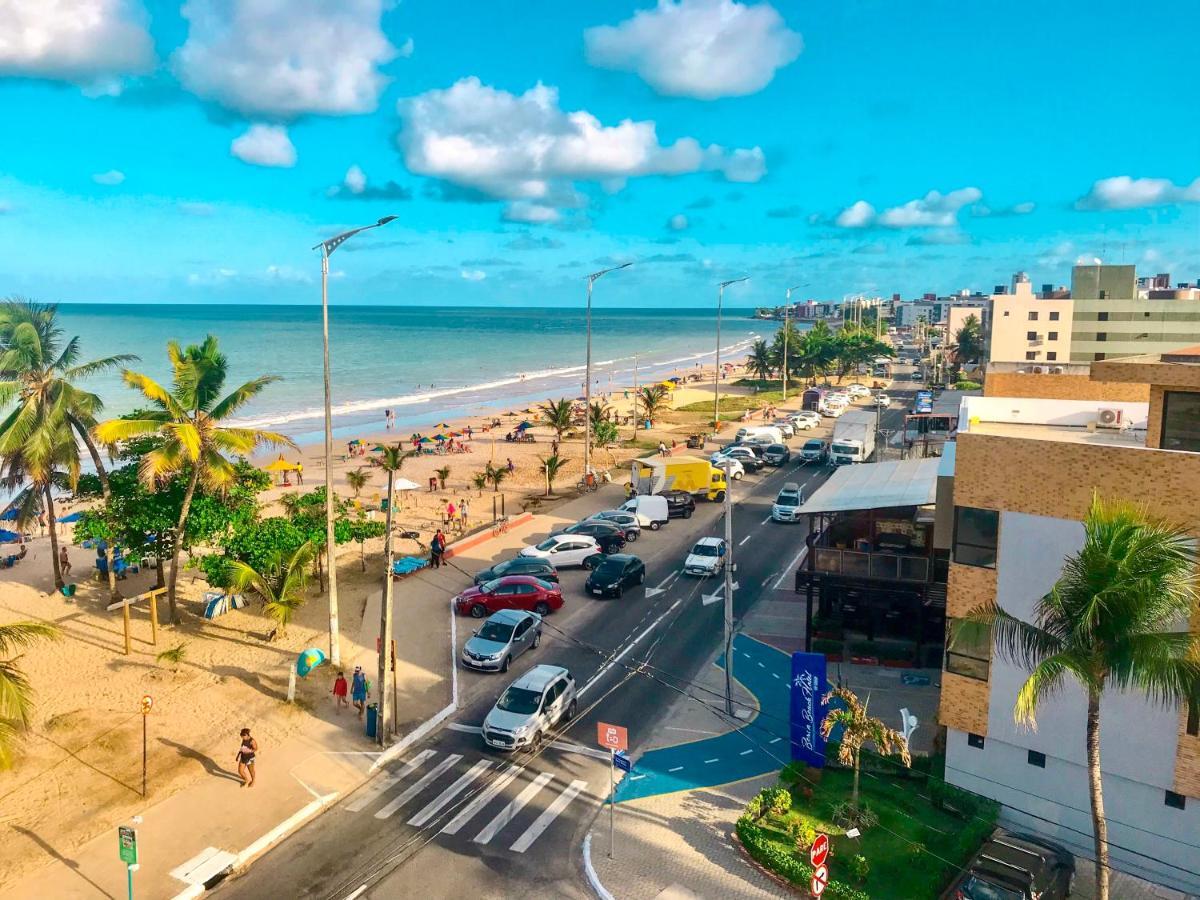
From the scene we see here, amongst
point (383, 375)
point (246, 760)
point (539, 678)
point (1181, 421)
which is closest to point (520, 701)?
point (539, 678)

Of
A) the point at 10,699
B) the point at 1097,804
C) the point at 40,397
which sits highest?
the point at 40,397

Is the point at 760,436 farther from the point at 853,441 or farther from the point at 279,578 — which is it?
the point at 279,578

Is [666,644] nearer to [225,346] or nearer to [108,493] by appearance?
[108,493]

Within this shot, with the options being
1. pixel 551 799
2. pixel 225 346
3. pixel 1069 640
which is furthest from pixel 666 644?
pixel 225 346

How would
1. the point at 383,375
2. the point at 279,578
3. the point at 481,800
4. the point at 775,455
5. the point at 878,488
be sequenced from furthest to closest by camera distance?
the point at 383,375, the point at 775,455, the point at 279,578, the point at 878,488, the point at 481,800

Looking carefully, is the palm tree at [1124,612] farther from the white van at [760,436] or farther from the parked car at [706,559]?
the white van at [760,436]

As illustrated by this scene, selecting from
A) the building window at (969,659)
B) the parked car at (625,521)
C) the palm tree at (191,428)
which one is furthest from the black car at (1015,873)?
the parked car at (625,521)

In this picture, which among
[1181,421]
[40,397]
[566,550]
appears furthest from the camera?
[566,550]

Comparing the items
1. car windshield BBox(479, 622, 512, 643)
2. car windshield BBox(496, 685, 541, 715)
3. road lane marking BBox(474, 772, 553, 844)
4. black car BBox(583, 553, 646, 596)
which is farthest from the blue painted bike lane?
black car BBox(583, 553, 646, 596)

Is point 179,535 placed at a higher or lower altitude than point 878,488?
lower
